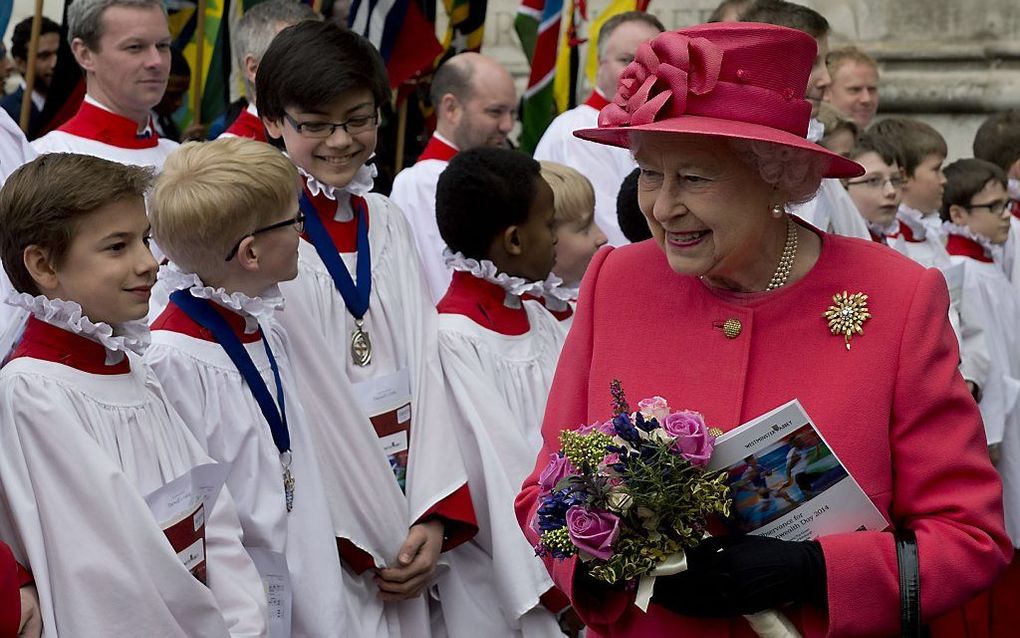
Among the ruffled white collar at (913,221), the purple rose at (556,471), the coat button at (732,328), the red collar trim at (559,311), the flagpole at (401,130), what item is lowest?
the ruffled white collar at (913,221)

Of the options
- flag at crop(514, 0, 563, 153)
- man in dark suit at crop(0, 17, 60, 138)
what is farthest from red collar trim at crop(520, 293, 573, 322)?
flag at crop(514, 0, 563, 153)

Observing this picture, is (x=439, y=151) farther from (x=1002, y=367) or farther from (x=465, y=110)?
(x=1002, y=367)

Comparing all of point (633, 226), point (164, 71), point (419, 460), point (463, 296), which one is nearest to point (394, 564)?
point (419, 460)

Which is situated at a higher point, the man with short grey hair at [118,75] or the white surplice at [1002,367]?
the man with short grey hair at [118,75]

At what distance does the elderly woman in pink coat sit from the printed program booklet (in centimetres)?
5

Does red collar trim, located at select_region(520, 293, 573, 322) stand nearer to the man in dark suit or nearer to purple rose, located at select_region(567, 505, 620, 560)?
purple rose, located at select_region(567, 505, 620, 560)

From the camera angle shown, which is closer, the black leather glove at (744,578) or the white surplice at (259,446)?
the black leather glove at (744,578)

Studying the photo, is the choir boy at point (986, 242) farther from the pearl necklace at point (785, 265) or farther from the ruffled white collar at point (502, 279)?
the pearl necklace at point (785, 265)

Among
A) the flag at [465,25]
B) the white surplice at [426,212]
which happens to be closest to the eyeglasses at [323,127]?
the white surplice at [426,212]

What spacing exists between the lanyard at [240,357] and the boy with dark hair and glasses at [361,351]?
28cm

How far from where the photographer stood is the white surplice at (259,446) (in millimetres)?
4391

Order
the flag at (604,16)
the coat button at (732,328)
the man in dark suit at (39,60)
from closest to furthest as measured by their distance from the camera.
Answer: the coat button at (732,328)
the man in dark suit at (39,60)
the flag at (604,16)

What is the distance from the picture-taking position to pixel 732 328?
334 cm

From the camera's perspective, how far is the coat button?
3326 millimetres
